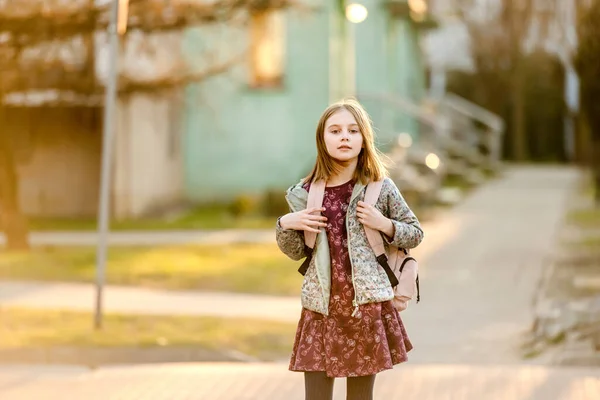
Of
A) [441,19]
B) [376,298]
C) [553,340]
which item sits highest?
[441,19]

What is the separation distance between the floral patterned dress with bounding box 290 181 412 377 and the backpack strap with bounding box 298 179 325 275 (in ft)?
0.12

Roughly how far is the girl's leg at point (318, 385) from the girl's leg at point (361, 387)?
0.36ft

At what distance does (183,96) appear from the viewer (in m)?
21.1

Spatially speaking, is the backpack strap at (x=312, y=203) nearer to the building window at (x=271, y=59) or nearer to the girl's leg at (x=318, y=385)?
the girl's leg at (x=318, y=385)

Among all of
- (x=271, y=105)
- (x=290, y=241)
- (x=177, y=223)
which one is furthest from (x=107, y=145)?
(x=271, y=105)

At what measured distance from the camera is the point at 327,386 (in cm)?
534

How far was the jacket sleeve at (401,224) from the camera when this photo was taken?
524 cm

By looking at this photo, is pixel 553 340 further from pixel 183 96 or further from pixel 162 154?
pixel 162 154

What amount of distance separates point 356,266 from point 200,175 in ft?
62.1

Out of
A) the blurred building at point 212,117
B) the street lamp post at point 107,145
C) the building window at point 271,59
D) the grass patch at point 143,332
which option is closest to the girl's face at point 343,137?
the grass patch at point 143,332

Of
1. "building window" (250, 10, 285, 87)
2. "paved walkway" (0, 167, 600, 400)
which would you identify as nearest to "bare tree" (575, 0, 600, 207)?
"paved walkway" (0, 167, 600, 400)

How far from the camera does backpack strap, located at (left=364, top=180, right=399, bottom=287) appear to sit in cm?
529

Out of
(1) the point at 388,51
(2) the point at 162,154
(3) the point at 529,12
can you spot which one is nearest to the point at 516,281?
(2) the point at 162,154

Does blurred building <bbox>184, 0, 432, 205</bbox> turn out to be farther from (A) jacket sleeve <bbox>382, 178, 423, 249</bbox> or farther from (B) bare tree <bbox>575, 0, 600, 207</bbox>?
(A) jacket sleeve <bbox>382, 178, 423, 249</bbox>
